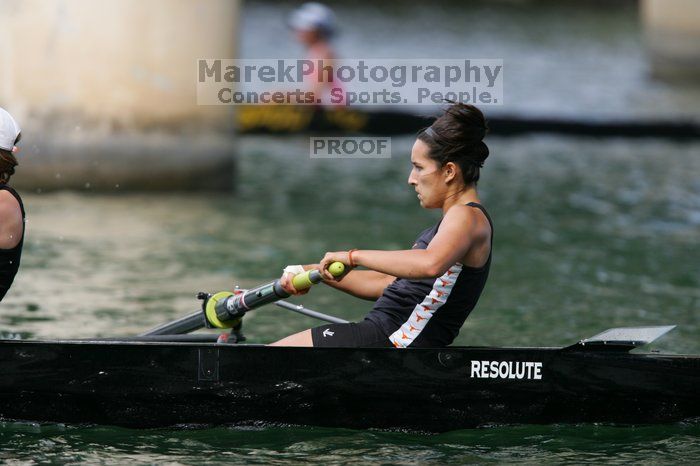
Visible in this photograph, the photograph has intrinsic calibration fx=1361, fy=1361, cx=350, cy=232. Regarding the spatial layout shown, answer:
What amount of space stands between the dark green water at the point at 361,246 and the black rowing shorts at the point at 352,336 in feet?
1.69

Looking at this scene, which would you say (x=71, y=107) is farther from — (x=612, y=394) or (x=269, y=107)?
(x=612, y=394)

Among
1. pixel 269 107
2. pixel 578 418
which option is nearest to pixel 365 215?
pixel 269 107

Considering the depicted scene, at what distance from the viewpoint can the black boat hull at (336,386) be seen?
7.15m

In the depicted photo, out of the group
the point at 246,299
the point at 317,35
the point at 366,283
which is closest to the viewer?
the point at 246,299

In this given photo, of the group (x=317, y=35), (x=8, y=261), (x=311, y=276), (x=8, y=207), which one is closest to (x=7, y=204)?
(x=8, y=207)

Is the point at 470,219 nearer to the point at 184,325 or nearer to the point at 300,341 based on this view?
the point at 300,341

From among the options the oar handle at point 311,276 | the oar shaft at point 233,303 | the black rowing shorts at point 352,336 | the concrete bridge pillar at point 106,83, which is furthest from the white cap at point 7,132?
the concrete bridge pillar at point 106,83

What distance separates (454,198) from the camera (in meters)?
6.94

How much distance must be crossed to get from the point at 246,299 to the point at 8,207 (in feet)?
4.44

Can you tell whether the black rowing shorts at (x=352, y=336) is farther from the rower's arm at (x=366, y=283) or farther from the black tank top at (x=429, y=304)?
the rower's arm at (x=366, y=283)

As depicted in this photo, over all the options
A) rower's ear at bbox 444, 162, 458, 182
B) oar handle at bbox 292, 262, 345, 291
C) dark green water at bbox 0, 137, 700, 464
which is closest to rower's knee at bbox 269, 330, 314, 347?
oar handle at bbox 292, 262, 345, 291

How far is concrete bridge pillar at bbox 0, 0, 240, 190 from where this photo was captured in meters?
15.2

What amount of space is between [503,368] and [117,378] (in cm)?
204

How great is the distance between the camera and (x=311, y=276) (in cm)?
694
